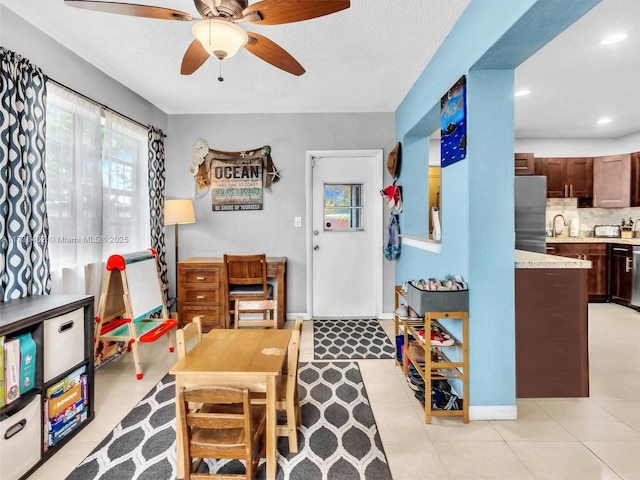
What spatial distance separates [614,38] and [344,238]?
2.93 m

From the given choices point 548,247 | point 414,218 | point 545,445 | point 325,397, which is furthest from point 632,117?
point 325,397

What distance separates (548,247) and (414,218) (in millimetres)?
2598

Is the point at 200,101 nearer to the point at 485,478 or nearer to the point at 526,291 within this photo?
the point at 526,291

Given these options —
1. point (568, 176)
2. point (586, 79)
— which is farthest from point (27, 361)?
point (568, 176)

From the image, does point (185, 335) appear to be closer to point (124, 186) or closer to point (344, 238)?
point (124, 186)

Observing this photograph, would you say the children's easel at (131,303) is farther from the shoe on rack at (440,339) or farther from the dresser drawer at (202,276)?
the shoe on rack at (440,339)

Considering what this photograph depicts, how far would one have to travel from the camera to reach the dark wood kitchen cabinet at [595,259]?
15.5 feet

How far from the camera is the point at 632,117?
163 inches

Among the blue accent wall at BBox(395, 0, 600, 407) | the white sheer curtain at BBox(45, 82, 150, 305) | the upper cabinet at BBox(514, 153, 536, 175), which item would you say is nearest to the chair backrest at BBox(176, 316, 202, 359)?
the white sheer curtain at BBox(45, 82, 150, 305)

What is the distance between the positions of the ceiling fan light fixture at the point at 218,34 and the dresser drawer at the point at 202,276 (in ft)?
8.03

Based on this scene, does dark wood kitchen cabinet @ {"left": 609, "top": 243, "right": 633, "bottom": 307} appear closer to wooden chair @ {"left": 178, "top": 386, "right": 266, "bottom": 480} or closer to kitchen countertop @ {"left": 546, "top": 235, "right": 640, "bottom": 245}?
kitchen countertop @ {"left": 546, "top": 235, "right": 640, "bottom": 245}

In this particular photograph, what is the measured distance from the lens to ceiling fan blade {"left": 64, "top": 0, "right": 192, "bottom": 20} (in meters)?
1.42

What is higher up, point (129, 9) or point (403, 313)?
point (129, 9)

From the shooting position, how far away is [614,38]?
2.39m
